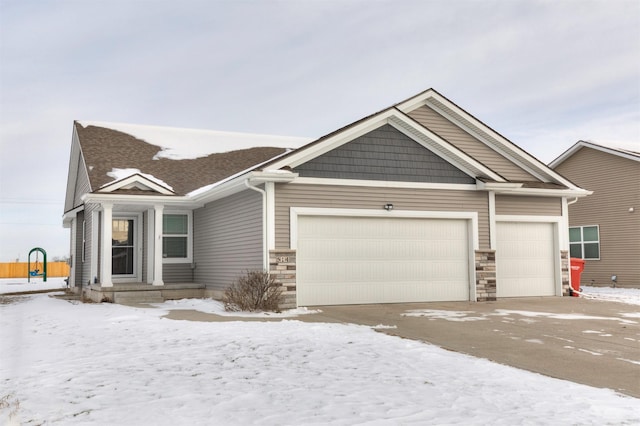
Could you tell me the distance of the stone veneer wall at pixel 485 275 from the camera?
15.0m

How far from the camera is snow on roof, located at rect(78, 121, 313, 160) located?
20544mm

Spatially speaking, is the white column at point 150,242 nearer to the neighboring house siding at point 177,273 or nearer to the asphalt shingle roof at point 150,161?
the neighboring house siding at point 177,273

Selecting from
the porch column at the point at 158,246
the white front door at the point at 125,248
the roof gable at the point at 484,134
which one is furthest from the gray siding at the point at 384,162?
the white front door at the point at 125,248

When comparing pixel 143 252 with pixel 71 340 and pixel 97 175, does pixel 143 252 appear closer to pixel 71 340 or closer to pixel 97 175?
pixel 97 175

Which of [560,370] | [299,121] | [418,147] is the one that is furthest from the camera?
[299,121]

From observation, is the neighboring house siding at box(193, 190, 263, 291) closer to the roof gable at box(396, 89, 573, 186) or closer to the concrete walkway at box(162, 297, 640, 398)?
the concrete walkway at box(162, 297, 640, 398)

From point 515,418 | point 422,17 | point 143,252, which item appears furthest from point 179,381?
point 422,17

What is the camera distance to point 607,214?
22.2 meters

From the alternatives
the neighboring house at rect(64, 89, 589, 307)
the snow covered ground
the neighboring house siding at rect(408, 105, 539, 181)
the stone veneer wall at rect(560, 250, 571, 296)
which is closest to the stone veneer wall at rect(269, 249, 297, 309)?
the neighboring house at rect(64, 89, 589, 307)

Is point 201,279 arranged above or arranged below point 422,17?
below

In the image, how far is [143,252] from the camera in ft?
59.4

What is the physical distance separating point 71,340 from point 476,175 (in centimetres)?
1054

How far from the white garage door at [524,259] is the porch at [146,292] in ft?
27.9

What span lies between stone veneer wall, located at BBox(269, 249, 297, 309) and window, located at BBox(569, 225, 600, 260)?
14.7 meters
